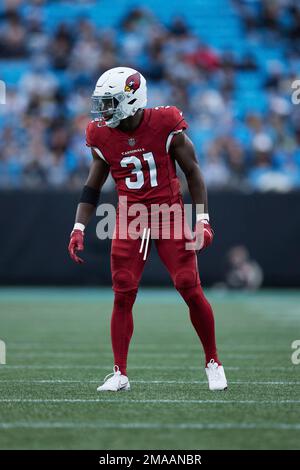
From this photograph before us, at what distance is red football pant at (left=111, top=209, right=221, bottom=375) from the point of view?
16.0 ft

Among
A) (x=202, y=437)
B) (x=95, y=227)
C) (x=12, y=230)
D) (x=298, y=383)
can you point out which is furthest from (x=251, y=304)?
(x=202, y=437)

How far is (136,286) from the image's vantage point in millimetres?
4918

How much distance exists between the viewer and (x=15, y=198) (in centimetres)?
1276

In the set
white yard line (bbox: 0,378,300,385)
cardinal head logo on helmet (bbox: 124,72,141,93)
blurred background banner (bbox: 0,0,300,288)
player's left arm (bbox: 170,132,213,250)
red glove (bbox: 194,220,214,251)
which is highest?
blurred background banner (bbox: 0,0,300,288)

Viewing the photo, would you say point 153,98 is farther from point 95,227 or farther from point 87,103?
point 95,227

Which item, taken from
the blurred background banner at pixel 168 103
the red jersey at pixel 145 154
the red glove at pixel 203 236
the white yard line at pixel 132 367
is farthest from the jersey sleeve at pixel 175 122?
the blurred background banner at pixel 168 103

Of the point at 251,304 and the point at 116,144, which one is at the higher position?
the point at 251,304

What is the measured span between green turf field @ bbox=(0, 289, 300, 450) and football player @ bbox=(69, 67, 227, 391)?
0.96 ft

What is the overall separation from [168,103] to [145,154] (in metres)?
8.67

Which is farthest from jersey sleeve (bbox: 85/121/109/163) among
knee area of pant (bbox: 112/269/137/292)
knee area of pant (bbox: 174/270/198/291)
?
knee area of pant (bbox: 174/270/198/291)

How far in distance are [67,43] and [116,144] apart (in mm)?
10006

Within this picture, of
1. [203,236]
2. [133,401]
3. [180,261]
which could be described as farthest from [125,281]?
[133,401]

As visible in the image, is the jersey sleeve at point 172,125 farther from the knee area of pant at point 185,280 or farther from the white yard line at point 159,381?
the white yard line at point 159,381

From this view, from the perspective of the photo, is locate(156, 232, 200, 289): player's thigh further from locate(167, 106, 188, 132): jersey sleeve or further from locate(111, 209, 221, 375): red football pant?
locate(167, 106, 188, 132): jersey sleeve
